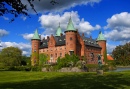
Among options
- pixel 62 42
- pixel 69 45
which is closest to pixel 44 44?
pixel 62 42

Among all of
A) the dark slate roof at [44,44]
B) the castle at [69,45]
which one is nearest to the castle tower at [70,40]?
the castle at [69,45]

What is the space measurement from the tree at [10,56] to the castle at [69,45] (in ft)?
32.3

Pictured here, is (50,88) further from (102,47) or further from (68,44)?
(102,47)

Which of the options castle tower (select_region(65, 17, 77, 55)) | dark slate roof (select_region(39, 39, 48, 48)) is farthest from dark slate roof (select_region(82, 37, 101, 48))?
dark slate roof (select_region(39, 39, 48, 48))

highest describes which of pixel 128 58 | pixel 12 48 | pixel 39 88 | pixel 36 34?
pixel 36 34

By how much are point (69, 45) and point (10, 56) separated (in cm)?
2070

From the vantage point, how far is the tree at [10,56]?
240 ft

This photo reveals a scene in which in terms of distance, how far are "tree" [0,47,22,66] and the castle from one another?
986cm

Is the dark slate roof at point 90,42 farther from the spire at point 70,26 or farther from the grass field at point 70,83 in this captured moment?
the grass field at point 70,83

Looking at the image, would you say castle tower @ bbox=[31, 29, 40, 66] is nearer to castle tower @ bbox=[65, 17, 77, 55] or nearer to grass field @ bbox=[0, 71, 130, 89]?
castle tower @ bbox=[65, 17, 77, 55]

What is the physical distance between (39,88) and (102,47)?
85721 millimetres

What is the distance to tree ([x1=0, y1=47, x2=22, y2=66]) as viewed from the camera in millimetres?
73250

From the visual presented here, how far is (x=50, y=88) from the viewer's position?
44.4ft

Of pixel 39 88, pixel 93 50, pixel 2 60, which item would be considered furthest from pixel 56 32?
pixel 39 88
